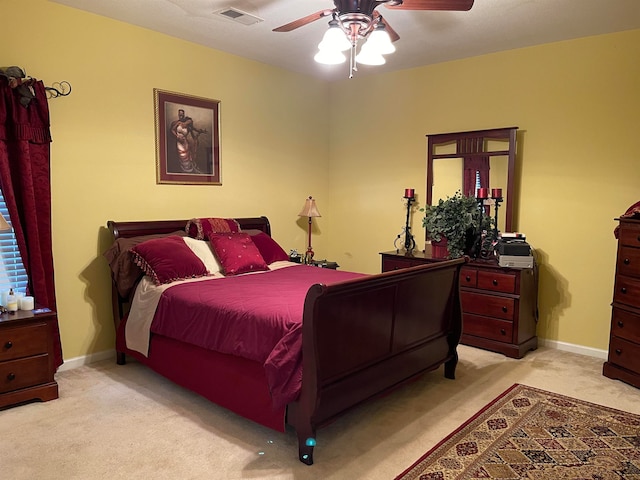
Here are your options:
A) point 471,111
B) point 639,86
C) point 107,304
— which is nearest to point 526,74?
point 471,111

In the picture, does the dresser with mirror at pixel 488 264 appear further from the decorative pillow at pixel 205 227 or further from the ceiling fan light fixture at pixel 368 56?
the ceiling fan light fixture at pixel 368 56

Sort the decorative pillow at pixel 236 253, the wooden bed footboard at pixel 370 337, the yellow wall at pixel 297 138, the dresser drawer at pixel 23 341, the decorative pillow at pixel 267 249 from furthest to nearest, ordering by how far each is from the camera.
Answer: the decorative pillow at pixel 267 249, the decorative pillow at pixel 236 253, the yellow wall at pixel 297 138, the dresser drawer at pixel 23 341, the wooden bed footboard at pixel 370 337

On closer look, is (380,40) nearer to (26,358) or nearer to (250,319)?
(250,319)

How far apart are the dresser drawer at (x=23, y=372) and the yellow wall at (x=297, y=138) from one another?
59 centimetres

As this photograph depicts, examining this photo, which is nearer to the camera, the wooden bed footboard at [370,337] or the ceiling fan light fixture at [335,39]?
the wooden bed footboard at [370,337]

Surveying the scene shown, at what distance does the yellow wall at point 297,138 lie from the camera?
11.8 ft

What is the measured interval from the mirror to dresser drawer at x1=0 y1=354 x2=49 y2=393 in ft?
12.2

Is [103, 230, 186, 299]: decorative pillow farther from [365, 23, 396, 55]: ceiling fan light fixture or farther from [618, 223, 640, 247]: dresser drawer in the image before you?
[618, 223, 640, 247]: dresser drawer

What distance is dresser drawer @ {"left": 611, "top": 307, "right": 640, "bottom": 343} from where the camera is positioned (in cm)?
338

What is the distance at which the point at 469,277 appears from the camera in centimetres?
420

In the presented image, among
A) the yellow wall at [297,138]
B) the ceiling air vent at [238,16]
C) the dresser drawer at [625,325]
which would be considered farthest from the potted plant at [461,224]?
the ceiling air vent at [238,16]

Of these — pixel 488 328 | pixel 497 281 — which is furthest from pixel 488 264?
pixel 488 328

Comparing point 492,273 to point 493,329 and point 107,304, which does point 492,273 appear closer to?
point 493,329

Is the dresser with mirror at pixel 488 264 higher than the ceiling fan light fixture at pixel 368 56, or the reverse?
the ceiling fan light fixture at pixel 368 56
